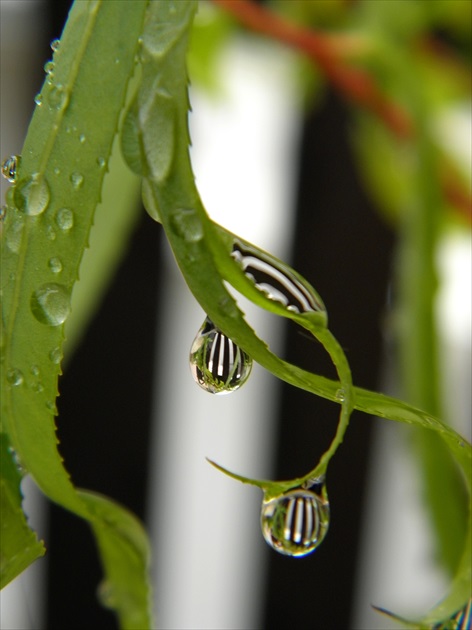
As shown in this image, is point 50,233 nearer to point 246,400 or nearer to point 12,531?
point 12,531

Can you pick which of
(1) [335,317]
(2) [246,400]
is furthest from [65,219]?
(2) [246,400]

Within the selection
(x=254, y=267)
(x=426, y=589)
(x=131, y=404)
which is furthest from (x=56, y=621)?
(x=254, y=267)

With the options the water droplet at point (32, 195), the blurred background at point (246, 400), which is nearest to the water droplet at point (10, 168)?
the water droplet at point (32, 195)

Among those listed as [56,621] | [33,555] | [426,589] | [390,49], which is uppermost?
[390,49]

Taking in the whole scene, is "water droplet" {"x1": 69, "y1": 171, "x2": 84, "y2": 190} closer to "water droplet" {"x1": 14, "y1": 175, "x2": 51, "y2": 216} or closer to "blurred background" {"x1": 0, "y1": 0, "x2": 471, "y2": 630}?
"water droplet" {"x1": 14, "y1": 175, "x2": 51, "y2": 216}

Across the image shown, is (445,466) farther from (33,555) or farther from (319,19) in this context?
(319,19)
